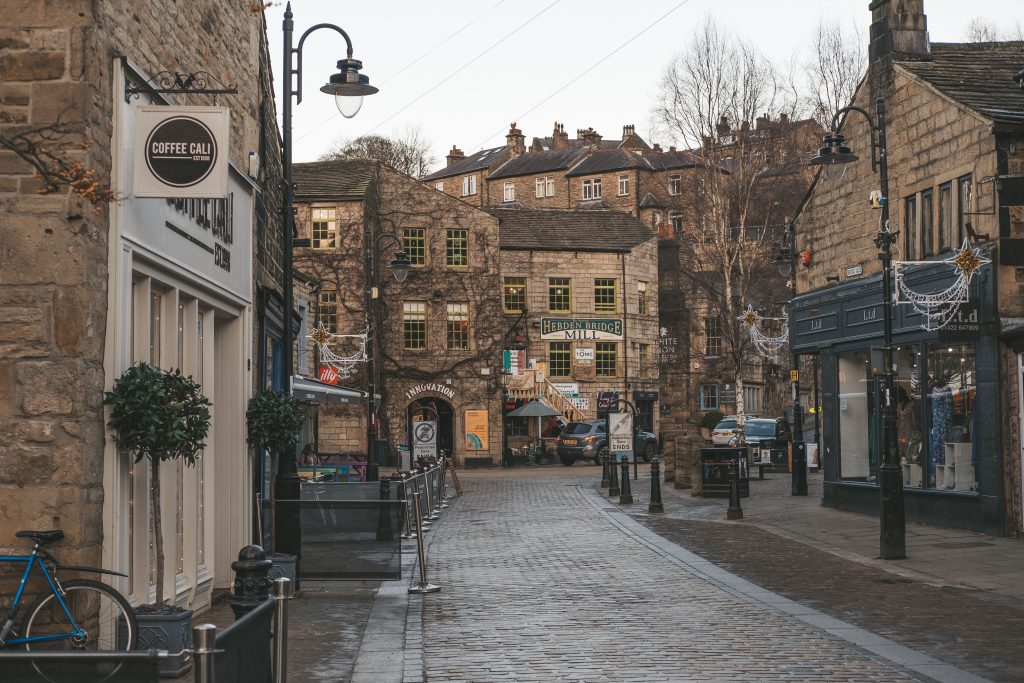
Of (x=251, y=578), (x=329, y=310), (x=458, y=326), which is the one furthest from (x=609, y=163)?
(x=251, y=578)

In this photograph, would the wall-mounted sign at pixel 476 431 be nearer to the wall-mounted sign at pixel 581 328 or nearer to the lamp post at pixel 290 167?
the wall-mounted sign at pixel 581 328

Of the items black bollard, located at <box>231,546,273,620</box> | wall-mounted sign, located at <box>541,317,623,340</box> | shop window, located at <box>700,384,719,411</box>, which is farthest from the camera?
shop window, located at <box>700,384,719,411</box>

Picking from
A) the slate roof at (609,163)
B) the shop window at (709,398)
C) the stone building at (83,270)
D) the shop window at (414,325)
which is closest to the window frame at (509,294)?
the shop window at (414,325)

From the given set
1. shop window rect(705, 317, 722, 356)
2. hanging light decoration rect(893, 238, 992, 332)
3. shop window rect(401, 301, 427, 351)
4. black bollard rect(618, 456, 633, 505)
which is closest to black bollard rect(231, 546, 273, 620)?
hanging light decoration rect(893, 238, 992, 332)

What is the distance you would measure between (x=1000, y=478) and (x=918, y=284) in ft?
13.1

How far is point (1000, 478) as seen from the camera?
18156 millimetres

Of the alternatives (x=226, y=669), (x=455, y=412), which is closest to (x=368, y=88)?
(x=226, y=669)

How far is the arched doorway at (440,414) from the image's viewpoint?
4869 cm

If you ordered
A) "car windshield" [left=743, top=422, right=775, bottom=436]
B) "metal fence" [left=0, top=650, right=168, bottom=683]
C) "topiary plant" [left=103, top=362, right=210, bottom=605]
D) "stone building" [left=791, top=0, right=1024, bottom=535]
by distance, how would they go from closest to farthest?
"metal fence" [left=0, top=650, right=168, bottom=683], "topiary plant" [left=103, top=362, right=210, bottom=605], "stone building" [left=791, top=0, right=1024, bottom=535], "car windshield" [left=743, top=422, right=775, bottom=436]

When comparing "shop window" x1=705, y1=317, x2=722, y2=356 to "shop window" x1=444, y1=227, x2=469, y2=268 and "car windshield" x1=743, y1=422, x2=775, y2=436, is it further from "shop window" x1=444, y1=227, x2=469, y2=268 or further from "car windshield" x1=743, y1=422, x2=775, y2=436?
"car windshield" x1=743, y1=422, x2=775, y2=436

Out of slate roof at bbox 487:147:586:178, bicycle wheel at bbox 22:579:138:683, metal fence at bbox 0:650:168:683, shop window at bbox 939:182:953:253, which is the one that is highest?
slate roof at bbox 487:147:586:178

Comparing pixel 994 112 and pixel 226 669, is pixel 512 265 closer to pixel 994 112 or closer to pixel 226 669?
pixel 994 112

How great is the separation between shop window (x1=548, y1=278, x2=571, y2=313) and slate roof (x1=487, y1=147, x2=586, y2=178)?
118ft

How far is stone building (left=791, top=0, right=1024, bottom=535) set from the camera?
60.2ft
